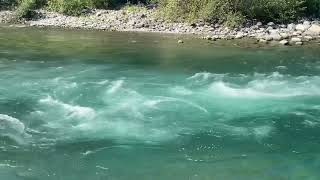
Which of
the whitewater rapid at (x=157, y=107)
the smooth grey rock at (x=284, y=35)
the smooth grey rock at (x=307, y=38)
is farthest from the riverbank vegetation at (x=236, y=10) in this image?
the whitewater rapid at (x=157, y=107)

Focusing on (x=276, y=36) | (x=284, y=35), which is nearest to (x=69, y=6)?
(x=276, y=36)

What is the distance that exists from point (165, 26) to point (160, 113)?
53.6 ft

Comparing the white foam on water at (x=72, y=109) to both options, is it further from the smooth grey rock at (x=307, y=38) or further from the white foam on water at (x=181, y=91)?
the smooth grey rock at (x=307, y=38)

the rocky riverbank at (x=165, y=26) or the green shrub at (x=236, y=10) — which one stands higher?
the green shrub at (x=236, y=10)

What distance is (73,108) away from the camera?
15719 mm

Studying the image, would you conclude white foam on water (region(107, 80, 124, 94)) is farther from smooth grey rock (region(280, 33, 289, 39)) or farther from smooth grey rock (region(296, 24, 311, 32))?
smooth grey rock (region(296, 24, 311, 32))

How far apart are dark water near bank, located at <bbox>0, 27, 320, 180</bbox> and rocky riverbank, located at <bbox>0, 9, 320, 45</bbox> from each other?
9.86 feet

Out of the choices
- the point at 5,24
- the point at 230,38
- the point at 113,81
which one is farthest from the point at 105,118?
the point at 5,24

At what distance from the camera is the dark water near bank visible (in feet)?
38.7

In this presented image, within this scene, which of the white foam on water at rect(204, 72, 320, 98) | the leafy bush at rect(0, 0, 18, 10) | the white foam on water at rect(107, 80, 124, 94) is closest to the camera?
the white foam on water at rect(204, 72, 320, 98)

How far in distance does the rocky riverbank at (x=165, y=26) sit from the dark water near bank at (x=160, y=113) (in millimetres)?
3006

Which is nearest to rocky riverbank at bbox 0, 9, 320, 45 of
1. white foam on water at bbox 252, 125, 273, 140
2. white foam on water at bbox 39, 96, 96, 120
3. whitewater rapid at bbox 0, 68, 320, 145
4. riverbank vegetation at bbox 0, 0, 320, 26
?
riverbank vegetation at bbox 0, 0, 320, 26

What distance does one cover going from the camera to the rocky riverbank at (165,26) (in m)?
27.9

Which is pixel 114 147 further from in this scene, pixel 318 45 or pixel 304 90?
pixel 318 45
